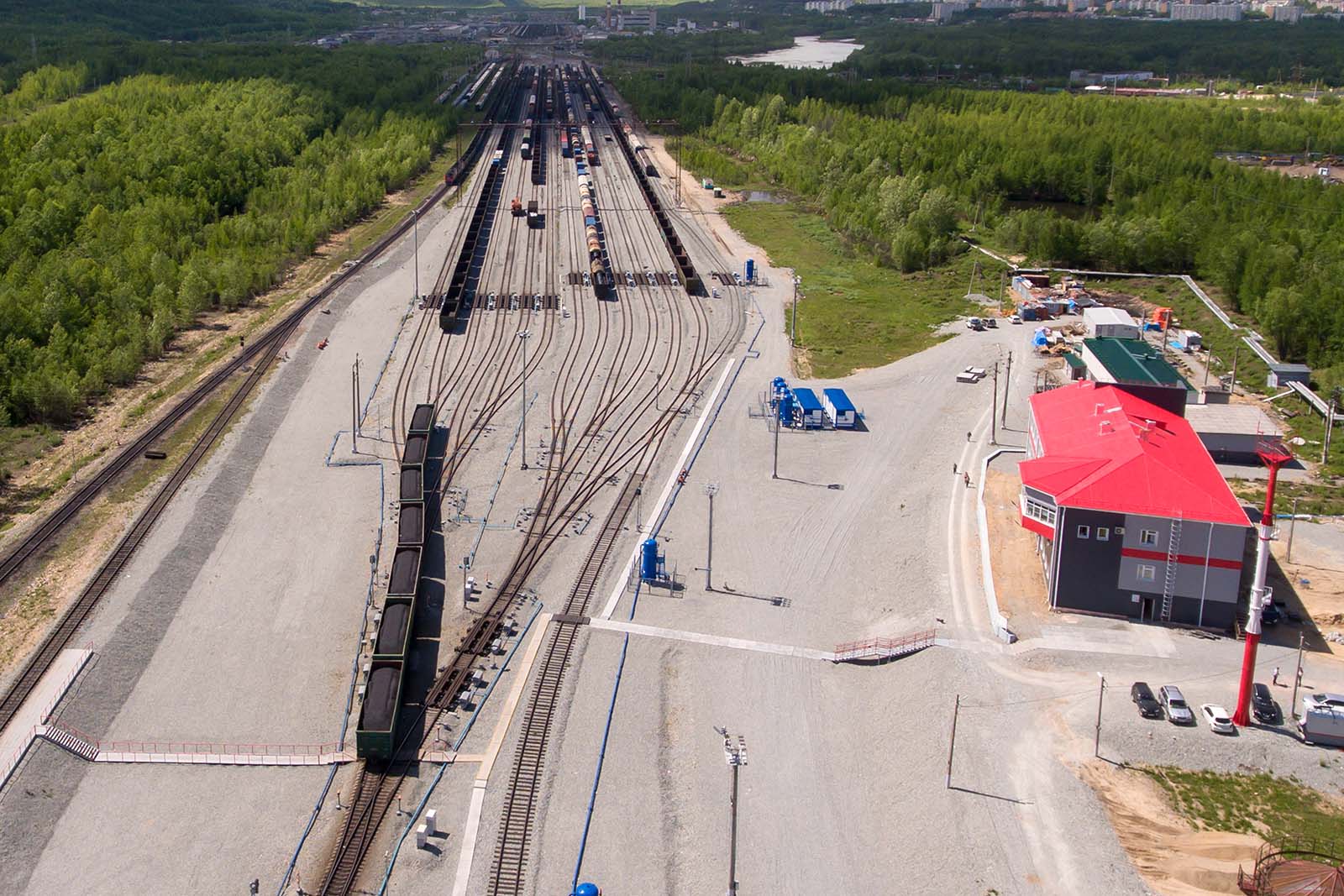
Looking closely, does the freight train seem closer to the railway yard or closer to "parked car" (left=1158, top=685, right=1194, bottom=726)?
the railway yard

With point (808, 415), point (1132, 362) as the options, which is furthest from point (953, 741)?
point (1132, 362)

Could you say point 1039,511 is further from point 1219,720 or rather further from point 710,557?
point 710,557


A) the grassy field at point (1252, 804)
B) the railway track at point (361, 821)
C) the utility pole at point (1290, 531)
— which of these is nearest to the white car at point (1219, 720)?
the grassy field at point (1252, 804)

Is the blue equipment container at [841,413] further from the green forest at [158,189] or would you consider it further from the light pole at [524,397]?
the green forest at [158,189]

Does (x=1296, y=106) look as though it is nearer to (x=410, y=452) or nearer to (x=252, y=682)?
(x=410, y=452)

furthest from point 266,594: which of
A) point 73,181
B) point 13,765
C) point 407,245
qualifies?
point 73,181

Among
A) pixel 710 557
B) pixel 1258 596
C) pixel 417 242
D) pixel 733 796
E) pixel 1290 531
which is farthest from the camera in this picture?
pixel 417 242
